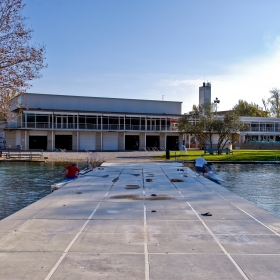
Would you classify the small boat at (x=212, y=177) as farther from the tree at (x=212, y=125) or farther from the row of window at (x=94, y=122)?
the row of window at (x=94, y=122)

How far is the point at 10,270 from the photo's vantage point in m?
6.16

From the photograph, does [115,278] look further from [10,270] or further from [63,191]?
[63,191]

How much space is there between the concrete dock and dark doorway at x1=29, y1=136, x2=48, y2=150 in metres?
46.2

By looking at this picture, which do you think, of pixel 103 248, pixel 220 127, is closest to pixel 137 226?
pixel 103 248

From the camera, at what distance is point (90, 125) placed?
61344 mm

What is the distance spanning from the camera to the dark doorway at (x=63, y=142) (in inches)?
2381

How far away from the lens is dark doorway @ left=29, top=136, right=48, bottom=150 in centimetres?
5857

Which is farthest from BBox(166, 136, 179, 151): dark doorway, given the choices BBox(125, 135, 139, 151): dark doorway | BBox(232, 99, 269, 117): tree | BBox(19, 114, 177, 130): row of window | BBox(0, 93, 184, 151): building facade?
BBox(232, 99, 269, 117): tree

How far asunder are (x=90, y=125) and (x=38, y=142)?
8.44 metres

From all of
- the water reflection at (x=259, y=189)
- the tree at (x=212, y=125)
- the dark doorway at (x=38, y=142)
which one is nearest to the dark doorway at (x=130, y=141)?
the dark doorway at (x=38, y=142)

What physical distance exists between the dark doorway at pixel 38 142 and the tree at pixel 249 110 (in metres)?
59.6

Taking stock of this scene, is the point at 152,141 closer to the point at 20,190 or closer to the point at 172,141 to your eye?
the point at 172,141

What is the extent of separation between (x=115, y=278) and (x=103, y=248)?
64.9 inches

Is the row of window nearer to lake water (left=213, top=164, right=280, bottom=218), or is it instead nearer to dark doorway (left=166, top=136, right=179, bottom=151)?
dark doorway (left=166, top=136, right=179, bottom=151)
